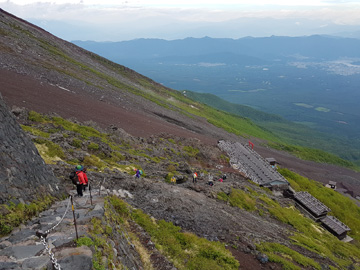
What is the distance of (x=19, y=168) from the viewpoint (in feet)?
40.6

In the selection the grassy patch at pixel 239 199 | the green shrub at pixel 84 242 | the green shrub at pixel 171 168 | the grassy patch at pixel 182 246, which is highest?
the green shrub at pixel 84 242

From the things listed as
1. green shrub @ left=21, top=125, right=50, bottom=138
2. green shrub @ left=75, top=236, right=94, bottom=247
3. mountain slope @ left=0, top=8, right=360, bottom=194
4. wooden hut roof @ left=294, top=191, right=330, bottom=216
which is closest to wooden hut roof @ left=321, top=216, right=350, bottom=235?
wooden hut roof @ left=294, top=191, right=330, bottom=216

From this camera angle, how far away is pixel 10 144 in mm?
12719

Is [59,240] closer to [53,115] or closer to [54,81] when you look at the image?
[53,115]

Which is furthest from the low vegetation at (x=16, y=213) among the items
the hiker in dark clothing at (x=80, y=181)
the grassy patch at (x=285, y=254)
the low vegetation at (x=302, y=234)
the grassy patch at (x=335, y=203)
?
the grassy patch at (x=335, y=203)

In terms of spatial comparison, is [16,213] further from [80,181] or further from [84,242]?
[80,181]

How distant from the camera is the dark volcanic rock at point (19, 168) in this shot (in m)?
11.4

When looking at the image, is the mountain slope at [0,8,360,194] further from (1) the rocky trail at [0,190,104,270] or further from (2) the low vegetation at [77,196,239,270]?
(1) the rocky trail at [0,190,104,270]

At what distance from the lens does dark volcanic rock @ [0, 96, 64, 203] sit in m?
11.4

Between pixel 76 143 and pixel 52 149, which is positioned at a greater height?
pixel 52 149

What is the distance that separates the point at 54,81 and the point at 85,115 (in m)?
19.4

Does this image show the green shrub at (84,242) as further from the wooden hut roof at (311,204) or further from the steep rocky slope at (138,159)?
the wooden hut roof at (311,204)

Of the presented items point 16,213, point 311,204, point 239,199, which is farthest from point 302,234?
point 16,213

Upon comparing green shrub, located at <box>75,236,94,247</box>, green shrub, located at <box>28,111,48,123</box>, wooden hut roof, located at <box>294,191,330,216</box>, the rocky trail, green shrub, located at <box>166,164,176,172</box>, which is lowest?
wooden hut roof, located at <box>294,191,330,216</box>
